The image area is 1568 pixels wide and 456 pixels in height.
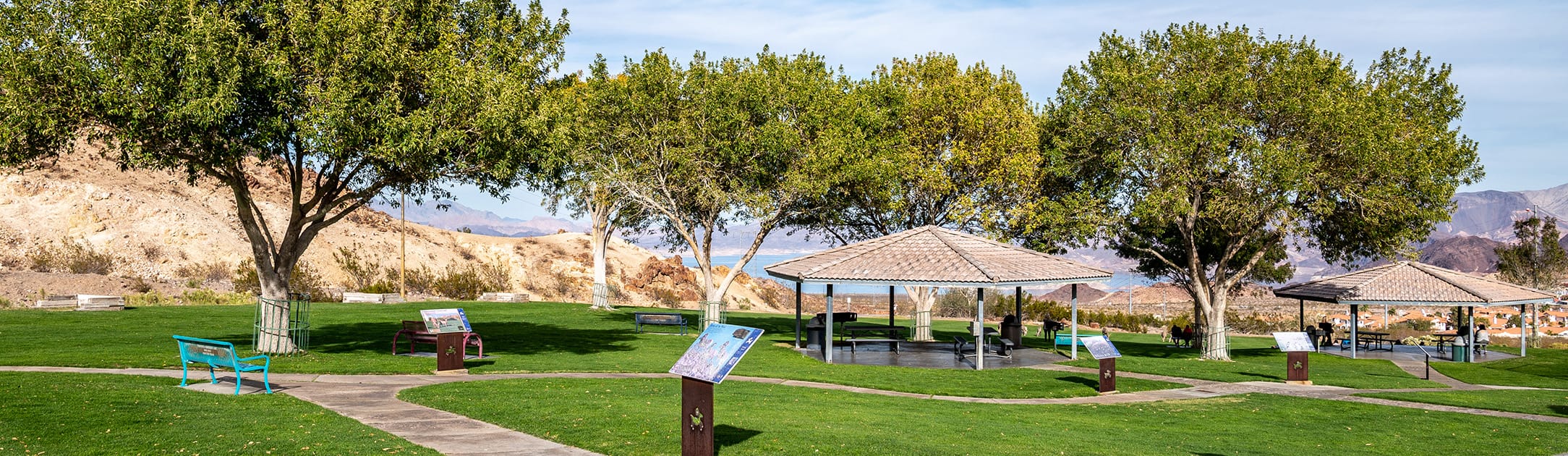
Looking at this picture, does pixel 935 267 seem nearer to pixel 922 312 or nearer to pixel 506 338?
pixel 922 312

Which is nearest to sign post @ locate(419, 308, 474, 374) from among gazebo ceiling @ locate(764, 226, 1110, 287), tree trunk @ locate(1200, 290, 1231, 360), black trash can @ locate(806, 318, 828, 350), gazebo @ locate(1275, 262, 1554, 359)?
gazebo ceiling @ locate(764, 226, 1110, 287)

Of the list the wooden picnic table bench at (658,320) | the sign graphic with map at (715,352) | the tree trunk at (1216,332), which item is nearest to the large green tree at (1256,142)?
the tree trunk at (1216,332)

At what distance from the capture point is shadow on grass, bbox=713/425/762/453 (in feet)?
34.9

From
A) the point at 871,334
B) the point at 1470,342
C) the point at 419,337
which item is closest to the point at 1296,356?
the point at 871,334

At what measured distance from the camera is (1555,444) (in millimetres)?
13062

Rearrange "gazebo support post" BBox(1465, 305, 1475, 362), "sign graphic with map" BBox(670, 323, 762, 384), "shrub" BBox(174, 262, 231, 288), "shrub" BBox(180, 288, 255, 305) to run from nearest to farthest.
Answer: "sign graphic with map" BBox(670, 323, 762, 384) < "gazebo support post" BBox(1465, 305, 1475, 362) < "shrub" BBox(180, 288, 255, 305) < "shrub" BBox(174, 262, 231, 288)

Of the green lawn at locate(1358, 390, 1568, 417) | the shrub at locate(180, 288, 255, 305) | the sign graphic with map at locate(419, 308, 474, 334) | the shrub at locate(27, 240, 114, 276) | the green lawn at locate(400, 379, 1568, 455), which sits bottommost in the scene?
the green lawn at locate(1358, 390, 1568, 417)

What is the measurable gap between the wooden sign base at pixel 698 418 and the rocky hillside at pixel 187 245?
117 ft

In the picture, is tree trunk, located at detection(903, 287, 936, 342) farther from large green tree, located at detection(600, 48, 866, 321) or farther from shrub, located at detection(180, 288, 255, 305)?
shrub, located at detection(180, 288, 255, 305)

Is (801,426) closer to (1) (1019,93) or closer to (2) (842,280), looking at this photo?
(2) (842,280)

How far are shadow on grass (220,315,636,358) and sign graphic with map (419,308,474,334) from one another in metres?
1.13

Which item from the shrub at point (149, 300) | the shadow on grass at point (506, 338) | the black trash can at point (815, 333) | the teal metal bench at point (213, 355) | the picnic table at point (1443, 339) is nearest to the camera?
the teal metal bench at point (213, 355)

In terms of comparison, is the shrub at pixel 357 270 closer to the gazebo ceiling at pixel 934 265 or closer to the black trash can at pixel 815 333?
the black trash can at pixel 815 333

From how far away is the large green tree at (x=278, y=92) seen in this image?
53.1 feet
